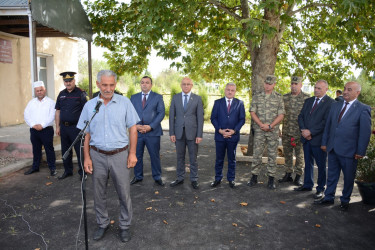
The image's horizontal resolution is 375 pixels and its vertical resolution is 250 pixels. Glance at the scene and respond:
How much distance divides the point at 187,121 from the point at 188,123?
1.7 inches

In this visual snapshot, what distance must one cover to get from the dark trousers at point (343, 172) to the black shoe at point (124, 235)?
3.36 m

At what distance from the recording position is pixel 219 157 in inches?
237

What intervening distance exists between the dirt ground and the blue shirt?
1.26 m

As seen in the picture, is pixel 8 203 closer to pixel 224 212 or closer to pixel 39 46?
pixel 224 212

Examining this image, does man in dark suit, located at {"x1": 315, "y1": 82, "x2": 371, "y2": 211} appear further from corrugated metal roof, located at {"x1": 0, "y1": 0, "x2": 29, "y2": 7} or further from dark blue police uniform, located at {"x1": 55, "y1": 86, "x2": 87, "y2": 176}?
corrugated metal roof, located at {"x1": 0, "y1": 0, "x2": 29, "y2": 7}

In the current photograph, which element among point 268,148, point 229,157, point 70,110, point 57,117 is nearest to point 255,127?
point 268,148

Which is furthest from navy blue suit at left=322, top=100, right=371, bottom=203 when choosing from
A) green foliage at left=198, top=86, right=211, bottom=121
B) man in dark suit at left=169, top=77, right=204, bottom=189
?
green foliage at left=198, top=86, right=211, bottom=121

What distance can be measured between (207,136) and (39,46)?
809cm

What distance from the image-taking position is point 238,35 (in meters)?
8.61

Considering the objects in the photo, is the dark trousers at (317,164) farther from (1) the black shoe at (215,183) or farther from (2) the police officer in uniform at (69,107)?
(2) the police officer in uniform at (69,107)

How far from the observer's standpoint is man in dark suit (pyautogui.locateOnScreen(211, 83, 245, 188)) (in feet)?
19.2

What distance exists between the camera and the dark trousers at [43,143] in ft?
21.3

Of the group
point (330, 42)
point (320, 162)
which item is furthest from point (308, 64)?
point (320, 162)

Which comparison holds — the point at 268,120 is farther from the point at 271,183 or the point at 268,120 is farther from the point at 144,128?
the point at 144,128
